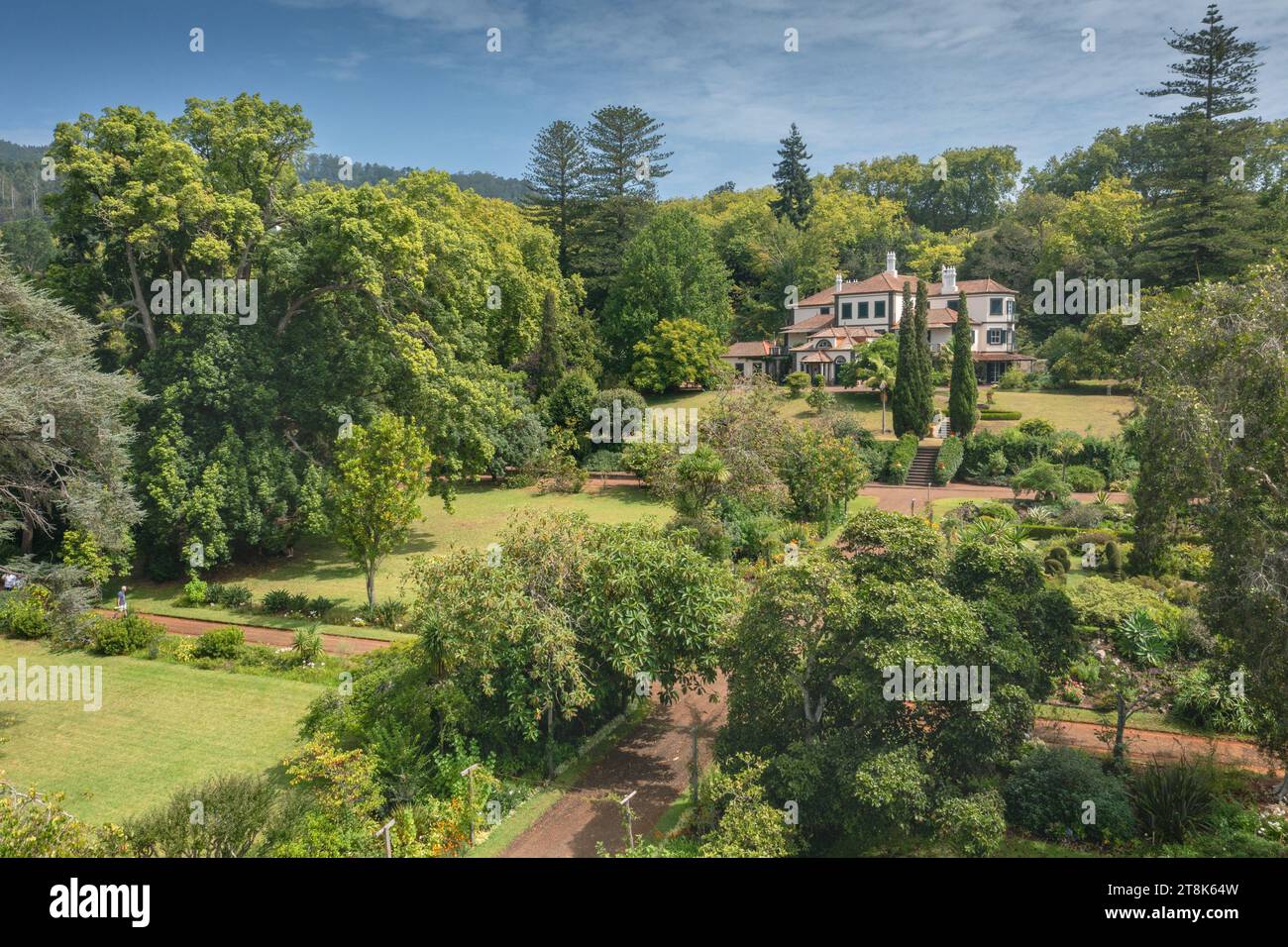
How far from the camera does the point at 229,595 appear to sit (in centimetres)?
2644

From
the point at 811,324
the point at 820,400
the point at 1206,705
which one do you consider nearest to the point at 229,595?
the point at 1206,705

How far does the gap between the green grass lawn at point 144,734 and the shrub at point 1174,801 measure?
15.5m

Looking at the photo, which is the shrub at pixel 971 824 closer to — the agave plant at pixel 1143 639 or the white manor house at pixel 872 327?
the agave plant at pixel 1143 639

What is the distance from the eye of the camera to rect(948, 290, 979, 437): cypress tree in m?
45.2

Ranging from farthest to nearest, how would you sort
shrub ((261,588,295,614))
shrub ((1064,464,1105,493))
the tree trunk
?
1. shrub ((1064,464,1105,493))
2. shrub ((261,588,295,614))
3. the tree trunk

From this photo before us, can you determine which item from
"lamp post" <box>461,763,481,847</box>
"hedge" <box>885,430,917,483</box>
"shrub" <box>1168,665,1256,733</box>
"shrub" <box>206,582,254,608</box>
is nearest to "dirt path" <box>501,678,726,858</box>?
"lamp post" <box>461,763,481,847</box>

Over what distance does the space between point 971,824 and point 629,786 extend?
6489 mm

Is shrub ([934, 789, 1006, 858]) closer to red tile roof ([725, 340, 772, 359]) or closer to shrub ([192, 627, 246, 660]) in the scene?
shrub ([192, 627, 246, 660])

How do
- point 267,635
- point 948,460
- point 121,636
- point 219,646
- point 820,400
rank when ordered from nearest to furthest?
point 219,646 → point 121,636 → point 267,635 → point 948,460 → point 820,400

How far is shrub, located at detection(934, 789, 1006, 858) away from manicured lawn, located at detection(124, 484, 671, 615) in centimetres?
1113

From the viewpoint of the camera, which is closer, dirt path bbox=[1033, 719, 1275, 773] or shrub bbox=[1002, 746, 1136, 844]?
shrub bbox=[1002, 746, 1136, 844]

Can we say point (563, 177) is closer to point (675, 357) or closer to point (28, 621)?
point (675, 357)

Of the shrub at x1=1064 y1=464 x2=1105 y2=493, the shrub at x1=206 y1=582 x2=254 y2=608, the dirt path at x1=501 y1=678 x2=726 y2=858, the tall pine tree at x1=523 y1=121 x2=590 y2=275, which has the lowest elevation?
the dirt path at x1=501 y1=678 x2=726 y2=858
